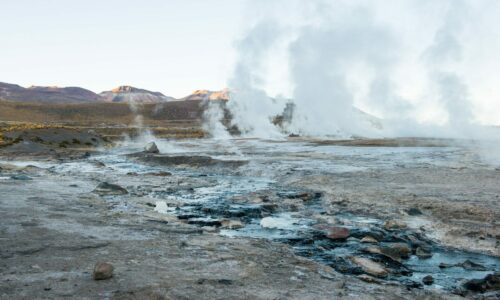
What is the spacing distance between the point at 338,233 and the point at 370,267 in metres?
2.41

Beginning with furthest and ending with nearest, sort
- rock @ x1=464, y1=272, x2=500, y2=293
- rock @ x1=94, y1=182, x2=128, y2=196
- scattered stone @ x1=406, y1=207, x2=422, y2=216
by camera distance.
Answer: rock @ x1=94, y1=182, x2=128, y2=196 → scattered stone @ x1=406, y1=207, x2=422, y2=216 → rock @ x1=464, y1=272, x2=500, y2=293

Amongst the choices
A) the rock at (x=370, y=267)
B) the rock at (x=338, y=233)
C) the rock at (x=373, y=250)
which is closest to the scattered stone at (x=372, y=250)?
the rock at (x=373, y=250)

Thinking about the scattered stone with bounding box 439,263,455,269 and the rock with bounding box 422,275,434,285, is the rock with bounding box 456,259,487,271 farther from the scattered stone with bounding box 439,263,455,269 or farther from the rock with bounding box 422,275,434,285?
the rock with bounding box 422,275,434,285

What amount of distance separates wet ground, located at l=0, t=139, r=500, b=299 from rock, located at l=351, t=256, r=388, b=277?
22 millimetres

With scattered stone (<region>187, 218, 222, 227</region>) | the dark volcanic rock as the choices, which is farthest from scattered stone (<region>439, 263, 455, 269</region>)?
the dark volcanic rock

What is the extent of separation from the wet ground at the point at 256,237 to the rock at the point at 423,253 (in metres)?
0.04

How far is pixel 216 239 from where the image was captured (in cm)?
1077

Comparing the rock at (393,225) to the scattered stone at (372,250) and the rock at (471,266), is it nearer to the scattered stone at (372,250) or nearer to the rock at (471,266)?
the scattered stone at (372,250)

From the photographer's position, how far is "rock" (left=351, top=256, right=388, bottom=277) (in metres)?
8.55

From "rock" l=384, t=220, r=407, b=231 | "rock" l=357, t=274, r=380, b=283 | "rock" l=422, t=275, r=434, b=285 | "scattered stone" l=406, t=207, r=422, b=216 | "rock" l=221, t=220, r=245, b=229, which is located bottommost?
"rock" l=221, t=220, r=245, b=229

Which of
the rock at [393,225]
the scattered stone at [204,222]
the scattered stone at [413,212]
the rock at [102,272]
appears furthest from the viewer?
the scattered stone at [413,212]

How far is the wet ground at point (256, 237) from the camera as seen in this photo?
7.65 m

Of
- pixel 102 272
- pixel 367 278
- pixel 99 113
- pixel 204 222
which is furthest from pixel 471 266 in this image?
pixel 99 113

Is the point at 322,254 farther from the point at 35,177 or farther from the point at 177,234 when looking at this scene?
the point at 35,177
